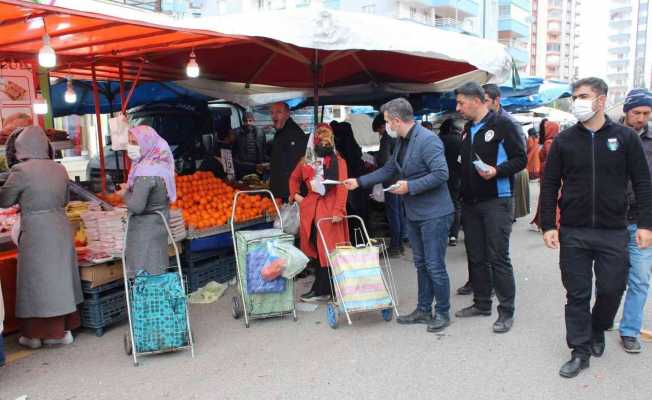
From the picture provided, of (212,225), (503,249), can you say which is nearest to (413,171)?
(503,249)

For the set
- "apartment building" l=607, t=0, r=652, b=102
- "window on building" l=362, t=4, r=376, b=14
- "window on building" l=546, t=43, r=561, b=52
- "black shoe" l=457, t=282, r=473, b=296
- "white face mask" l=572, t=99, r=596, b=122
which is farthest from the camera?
"apartment building" l=607, t=0, r=652, b=102

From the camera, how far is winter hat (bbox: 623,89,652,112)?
3.97m

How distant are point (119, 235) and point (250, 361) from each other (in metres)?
1.79

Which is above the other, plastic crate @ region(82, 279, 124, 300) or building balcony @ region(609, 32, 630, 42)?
building balcony @ region(609, 32, 630, 42)

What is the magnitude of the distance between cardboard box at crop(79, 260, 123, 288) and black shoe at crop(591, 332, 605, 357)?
410 cm

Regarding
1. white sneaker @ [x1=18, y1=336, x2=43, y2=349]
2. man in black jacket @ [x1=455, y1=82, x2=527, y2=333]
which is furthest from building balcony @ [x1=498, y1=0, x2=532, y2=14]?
white sneaker @ [x1=18, y1=336, x2=43, y2=349]

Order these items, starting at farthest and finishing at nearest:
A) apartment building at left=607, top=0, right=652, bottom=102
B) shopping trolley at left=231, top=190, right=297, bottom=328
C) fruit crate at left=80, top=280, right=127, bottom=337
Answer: apartment building at left=607, top=0, right=652, bottom=102, shopping trolley at left=231, top=190, right=297, bottom=328, fruit crate at left=80, top=280, right=127, bottom=337

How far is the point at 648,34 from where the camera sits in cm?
7212

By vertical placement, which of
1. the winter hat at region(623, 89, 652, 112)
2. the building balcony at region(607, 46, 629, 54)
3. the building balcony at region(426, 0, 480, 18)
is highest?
the building balcony at region(607, 46, 629, 54)

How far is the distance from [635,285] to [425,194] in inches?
68.0

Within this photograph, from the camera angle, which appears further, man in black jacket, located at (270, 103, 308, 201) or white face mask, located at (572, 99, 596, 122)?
man in black jacket, located at (270, 103, 308, 201)

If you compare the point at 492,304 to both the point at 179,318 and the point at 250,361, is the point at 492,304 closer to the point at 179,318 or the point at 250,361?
the point at 250,361

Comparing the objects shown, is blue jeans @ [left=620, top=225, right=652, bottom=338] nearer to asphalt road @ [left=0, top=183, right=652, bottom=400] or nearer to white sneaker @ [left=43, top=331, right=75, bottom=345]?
asphalt road @ [left=0, top=183, right=652, bottom=400]

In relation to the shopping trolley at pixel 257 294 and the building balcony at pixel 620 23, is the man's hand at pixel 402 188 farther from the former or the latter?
the building balcony at pixel 620 23
